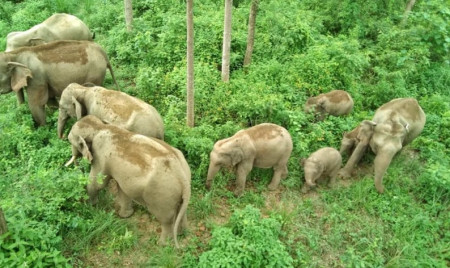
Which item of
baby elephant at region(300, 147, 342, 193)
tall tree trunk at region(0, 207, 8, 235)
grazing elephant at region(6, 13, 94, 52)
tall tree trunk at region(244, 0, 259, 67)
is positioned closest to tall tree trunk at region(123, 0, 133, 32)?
grazing elephant at region(6, 13, 94, 52)

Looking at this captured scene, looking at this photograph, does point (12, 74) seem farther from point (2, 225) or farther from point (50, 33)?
point (2, 225)

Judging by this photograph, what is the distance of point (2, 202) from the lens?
189 inches

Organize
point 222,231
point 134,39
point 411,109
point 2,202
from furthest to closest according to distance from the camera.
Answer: point 134,39 → point 411,109 → point 222,231 → point 2,202

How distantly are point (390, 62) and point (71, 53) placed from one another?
263 inches

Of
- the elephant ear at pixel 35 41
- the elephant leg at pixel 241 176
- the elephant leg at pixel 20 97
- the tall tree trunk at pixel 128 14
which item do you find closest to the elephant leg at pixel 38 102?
the elephant leg at pixel 20 97

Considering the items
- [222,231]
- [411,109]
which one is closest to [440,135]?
[411,109]

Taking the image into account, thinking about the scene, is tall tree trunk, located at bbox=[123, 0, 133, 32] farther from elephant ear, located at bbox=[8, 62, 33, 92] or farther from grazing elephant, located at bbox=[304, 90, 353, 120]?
grazing elephant, located at bbox=[304, 90, 353, 120]

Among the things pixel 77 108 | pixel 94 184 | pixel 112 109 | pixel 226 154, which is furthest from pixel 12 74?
pixel 226 154

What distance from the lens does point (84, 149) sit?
5348mm

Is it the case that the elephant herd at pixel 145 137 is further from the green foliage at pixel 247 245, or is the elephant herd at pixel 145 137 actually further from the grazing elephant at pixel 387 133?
the green foliage at pixel 247 245

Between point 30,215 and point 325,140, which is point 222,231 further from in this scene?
point 325,140

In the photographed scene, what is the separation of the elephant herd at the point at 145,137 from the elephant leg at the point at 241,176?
15 millimetres

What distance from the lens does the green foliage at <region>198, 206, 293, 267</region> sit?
15.9 feet

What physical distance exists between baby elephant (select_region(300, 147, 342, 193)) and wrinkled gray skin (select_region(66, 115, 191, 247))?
6.64 feet
